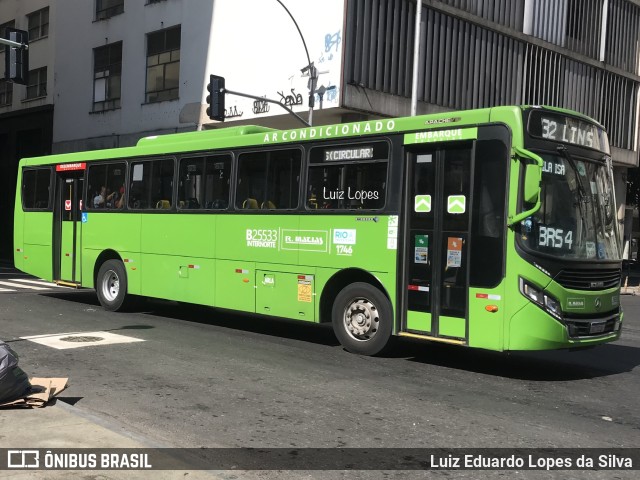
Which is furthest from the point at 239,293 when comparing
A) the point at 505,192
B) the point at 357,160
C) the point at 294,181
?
the point at 505,192

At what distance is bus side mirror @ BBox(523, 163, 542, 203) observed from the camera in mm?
7613

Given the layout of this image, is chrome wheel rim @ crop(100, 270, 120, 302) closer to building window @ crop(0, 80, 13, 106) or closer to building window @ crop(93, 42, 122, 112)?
building window @ crop(93, 42, 122, 112)

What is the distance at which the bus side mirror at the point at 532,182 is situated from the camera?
7.61 metres

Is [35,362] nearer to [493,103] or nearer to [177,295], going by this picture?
[177,295]

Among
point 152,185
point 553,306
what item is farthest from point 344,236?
point 152,185

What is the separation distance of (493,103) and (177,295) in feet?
68.0

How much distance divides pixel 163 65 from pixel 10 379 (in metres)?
26.2

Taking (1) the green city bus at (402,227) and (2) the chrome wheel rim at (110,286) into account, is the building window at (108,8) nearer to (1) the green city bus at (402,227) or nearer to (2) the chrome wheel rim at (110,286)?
(2) the chrome wheel rim at (110,286)

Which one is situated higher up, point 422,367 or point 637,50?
point 637,50

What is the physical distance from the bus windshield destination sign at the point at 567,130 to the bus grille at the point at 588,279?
1.61 metres

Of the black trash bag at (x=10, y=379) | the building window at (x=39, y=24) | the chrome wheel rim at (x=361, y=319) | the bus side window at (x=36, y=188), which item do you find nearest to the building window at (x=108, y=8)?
the building window at (x=39, y=24)

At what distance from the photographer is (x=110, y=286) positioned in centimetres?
1392

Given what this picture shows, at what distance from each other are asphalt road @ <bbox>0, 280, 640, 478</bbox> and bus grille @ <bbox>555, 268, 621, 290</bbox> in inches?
46.9

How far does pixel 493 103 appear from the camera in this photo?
29062 mm
